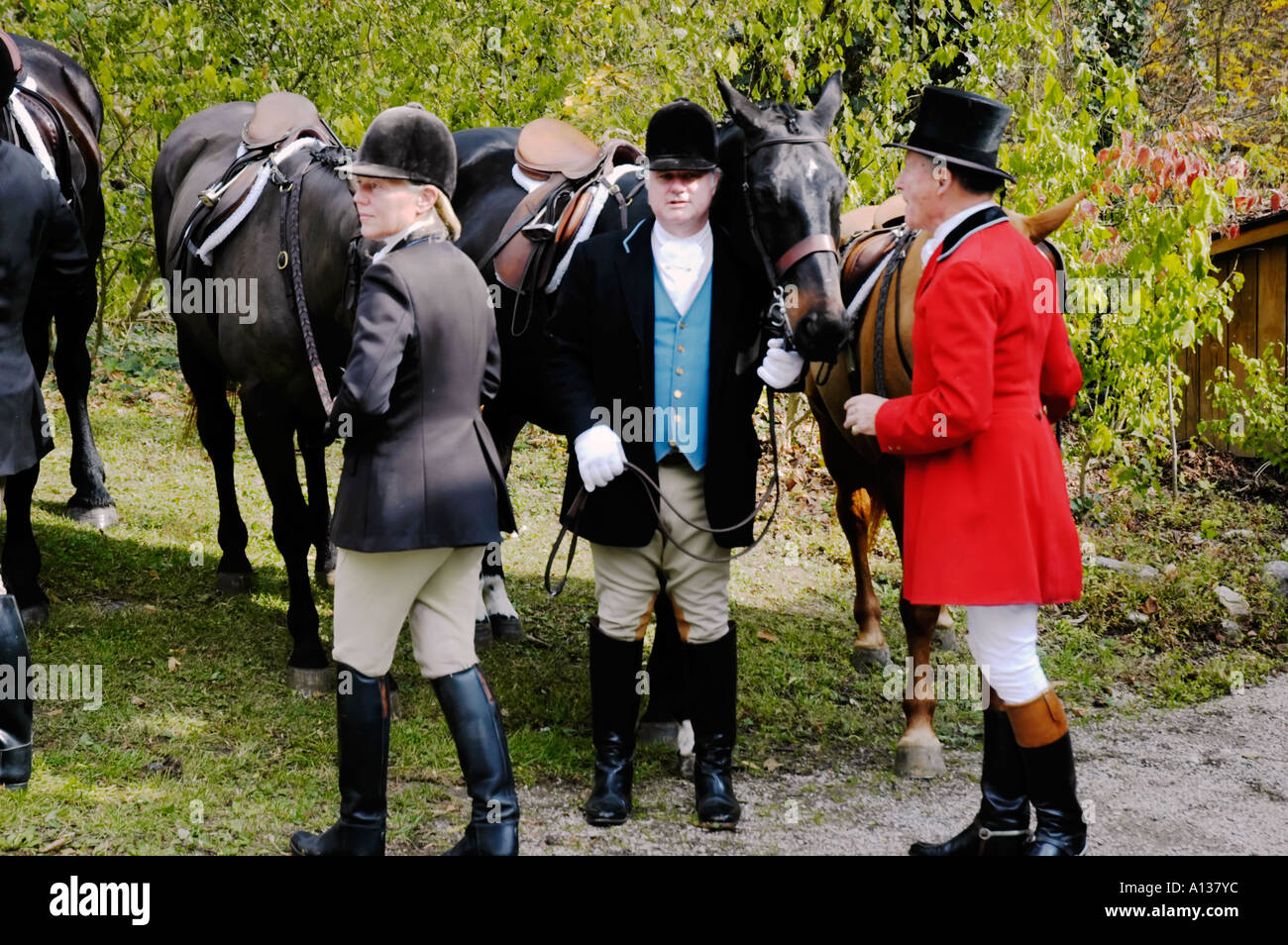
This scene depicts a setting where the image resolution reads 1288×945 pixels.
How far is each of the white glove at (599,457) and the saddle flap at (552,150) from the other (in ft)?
5.69

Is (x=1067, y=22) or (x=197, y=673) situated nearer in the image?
(x=197, y=673)

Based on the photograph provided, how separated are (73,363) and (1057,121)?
19.2ft

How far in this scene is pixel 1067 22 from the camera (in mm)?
10227

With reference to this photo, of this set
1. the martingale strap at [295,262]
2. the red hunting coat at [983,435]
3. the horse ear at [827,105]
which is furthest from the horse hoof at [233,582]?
the red hunting coat at [983,435]

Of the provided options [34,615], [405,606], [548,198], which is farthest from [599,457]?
[34,615]

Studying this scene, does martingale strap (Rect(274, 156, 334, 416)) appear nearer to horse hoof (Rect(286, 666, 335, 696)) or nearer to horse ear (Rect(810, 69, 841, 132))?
horse hoof (Rect(286, 666, 335, 696))

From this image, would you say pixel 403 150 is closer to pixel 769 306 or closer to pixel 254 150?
pixel 769 306

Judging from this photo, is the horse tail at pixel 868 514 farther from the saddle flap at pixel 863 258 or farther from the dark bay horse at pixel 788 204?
the dark bay horse at pixel 788 204

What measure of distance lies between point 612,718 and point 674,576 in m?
0.52

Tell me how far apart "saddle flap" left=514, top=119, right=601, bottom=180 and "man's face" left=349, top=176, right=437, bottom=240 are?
1.74 meters

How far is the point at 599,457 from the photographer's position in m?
3.63

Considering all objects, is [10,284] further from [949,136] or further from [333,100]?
[333,100]

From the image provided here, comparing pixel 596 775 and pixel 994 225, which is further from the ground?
pixel 994 225
